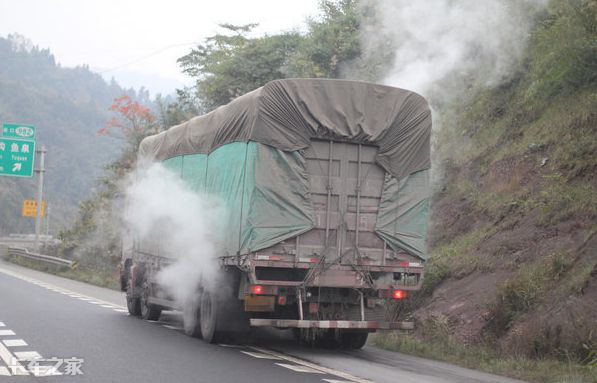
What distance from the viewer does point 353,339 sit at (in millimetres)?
12734

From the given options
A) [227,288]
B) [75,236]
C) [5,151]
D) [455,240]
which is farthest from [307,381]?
[75,236]

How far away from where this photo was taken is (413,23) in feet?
82.2

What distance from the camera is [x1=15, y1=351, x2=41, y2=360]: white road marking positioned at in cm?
1002

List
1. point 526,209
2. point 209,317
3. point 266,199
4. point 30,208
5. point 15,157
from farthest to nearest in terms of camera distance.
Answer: point 30,208 → point 15,157 → point 526,209 → point 209,317 → point 266,199

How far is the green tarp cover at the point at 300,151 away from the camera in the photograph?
11.7 m

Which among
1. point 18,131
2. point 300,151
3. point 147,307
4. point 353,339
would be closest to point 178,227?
point 147,307

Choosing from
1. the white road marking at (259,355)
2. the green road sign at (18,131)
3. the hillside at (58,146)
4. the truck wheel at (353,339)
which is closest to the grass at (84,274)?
the green road sign at (18,131)

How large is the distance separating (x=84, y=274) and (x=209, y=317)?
23169 millimetres

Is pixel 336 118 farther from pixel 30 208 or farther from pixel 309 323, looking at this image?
pixel 30 208

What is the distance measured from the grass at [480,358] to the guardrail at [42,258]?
962 inches

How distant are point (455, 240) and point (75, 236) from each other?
95.8 ft

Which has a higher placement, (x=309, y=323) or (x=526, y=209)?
(x=526, y=209)

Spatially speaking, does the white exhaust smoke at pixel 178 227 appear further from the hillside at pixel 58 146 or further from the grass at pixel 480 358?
the hillside at pixel 58 146

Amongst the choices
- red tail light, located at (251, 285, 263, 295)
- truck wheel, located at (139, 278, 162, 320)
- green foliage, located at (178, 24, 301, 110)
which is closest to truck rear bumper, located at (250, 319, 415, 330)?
red tail light, located at (251, 285, 263, 295)
